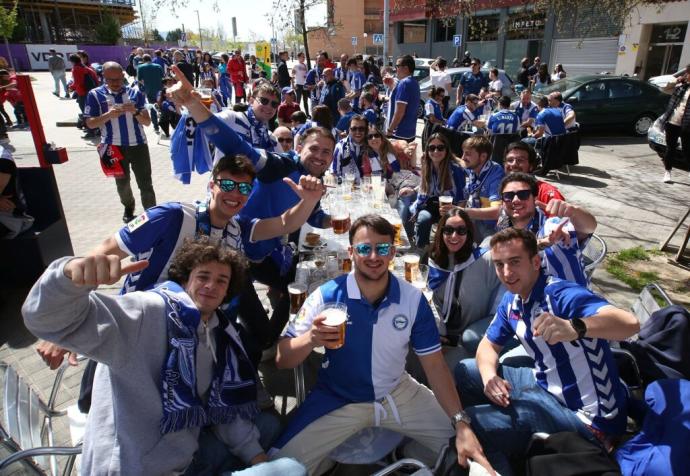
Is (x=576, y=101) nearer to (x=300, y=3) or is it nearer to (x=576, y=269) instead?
(x=300, y=3)

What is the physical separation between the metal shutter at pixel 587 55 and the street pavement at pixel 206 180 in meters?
11.7

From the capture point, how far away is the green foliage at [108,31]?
40938 mm

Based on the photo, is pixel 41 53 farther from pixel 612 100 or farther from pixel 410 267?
pixel 410 267

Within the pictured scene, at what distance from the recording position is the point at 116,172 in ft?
19.9

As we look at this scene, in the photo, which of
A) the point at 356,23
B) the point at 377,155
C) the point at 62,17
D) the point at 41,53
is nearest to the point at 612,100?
the point at 377,155

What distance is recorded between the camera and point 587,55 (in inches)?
874

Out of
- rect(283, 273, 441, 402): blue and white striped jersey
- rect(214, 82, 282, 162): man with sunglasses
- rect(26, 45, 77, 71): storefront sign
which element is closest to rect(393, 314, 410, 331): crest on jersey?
rect(283, 273, 441, 402): blue and white striped jersey

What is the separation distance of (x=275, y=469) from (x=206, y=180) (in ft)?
25.3

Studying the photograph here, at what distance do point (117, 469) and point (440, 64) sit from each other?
1218cm

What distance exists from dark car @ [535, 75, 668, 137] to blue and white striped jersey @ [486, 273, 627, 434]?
11.0 metres

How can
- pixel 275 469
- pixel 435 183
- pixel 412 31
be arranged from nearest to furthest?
pixel 275 469
pixel 435 183
pixel 412 31

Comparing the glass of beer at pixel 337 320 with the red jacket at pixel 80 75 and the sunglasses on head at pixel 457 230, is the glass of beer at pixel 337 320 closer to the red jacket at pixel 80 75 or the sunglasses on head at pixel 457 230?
the sunglasses on head at pixel 457 230

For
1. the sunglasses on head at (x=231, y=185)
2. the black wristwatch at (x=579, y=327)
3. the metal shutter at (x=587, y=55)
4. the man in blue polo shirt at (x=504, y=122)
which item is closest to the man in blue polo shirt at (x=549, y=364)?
the black wristwatch at (x=579, y=327)

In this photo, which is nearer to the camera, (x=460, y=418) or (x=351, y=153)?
(x=460, y=418)
